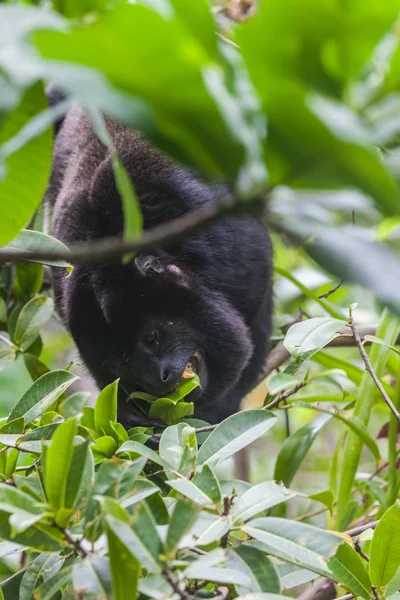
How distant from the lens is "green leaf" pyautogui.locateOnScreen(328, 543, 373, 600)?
115 cm

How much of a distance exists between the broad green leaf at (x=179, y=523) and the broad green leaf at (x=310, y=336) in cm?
60

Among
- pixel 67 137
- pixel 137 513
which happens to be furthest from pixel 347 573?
pixel 67 137

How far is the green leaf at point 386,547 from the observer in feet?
3.77

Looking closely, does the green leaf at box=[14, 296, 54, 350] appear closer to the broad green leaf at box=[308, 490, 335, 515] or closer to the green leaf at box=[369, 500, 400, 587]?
the broad green leaf at box=[308, 490, 335, 515]

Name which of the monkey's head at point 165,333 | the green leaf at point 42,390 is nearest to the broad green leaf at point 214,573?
the green leaf at point 42,390

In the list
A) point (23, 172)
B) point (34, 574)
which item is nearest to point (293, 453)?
point (34, 574)

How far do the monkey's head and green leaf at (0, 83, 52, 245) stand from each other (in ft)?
3.58

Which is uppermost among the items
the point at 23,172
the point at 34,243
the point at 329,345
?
the point at 23,172

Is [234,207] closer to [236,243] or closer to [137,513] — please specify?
[137,513]

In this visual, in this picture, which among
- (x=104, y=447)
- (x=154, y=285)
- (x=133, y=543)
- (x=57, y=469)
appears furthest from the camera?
(x=154, y=285)

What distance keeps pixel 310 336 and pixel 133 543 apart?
72cm

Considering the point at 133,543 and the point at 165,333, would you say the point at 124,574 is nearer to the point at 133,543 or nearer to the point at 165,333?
the point at 133,543

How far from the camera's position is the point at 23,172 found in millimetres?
923

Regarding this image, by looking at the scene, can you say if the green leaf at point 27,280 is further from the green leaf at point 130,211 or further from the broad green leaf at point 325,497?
the green leaf at point 130,211
